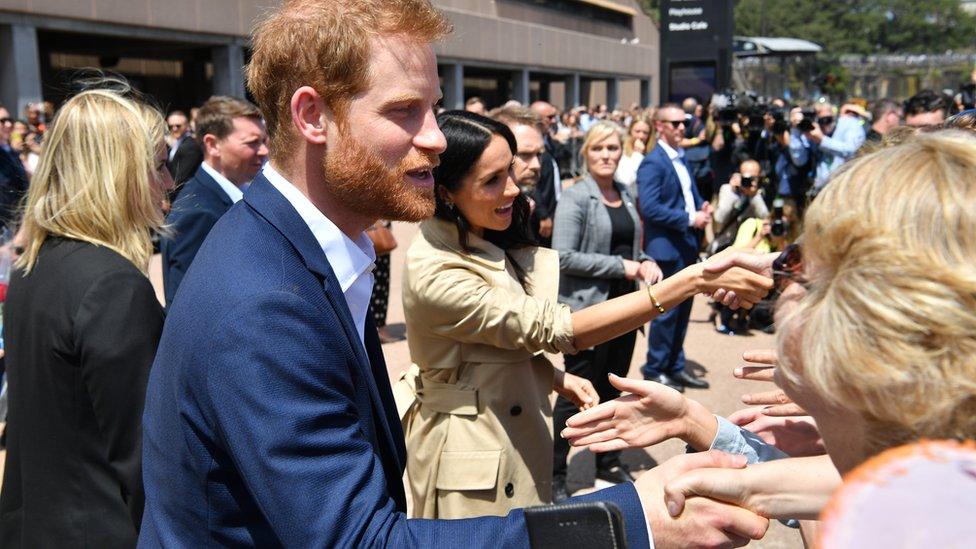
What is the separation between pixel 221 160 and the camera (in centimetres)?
460

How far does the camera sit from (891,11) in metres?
89.0

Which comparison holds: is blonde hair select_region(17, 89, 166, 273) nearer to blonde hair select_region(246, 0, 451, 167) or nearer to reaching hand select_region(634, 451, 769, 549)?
blonde hair select_region(246, 0, 451, 167)

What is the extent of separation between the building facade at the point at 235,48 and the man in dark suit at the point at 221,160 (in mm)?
735

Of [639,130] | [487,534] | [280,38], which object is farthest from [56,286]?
[639,130]

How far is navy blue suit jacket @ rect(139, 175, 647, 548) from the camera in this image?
126cm

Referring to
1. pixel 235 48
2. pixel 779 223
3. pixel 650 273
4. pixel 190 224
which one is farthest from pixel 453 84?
pixel 650 273

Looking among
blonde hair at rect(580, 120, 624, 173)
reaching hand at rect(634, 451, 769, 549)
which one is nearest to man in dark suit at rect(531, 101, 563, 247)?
blonde hair at rect(580, 120, 624, 173)

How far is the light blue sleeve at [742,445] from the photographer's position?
6.40 feet

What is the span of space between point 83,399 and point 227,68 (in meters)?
23.7

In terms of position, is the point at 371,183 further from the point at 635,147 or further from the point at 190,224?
the point at 635,147

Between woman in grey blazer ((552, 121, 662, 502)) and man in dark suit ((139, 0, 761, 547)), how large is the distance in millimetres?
2927

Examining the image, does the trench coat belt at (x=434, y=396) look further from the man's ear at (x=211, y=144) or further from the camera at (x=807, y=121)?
the camera at (x=807, y=121)

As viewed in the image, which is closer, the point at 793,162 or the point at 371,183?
the point at 371,183

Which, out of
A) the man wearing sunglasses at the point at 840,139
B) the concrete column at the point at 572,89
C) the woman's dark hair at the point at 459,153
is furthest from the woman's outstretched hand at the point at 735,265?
the concrete column at the point at 572,89
